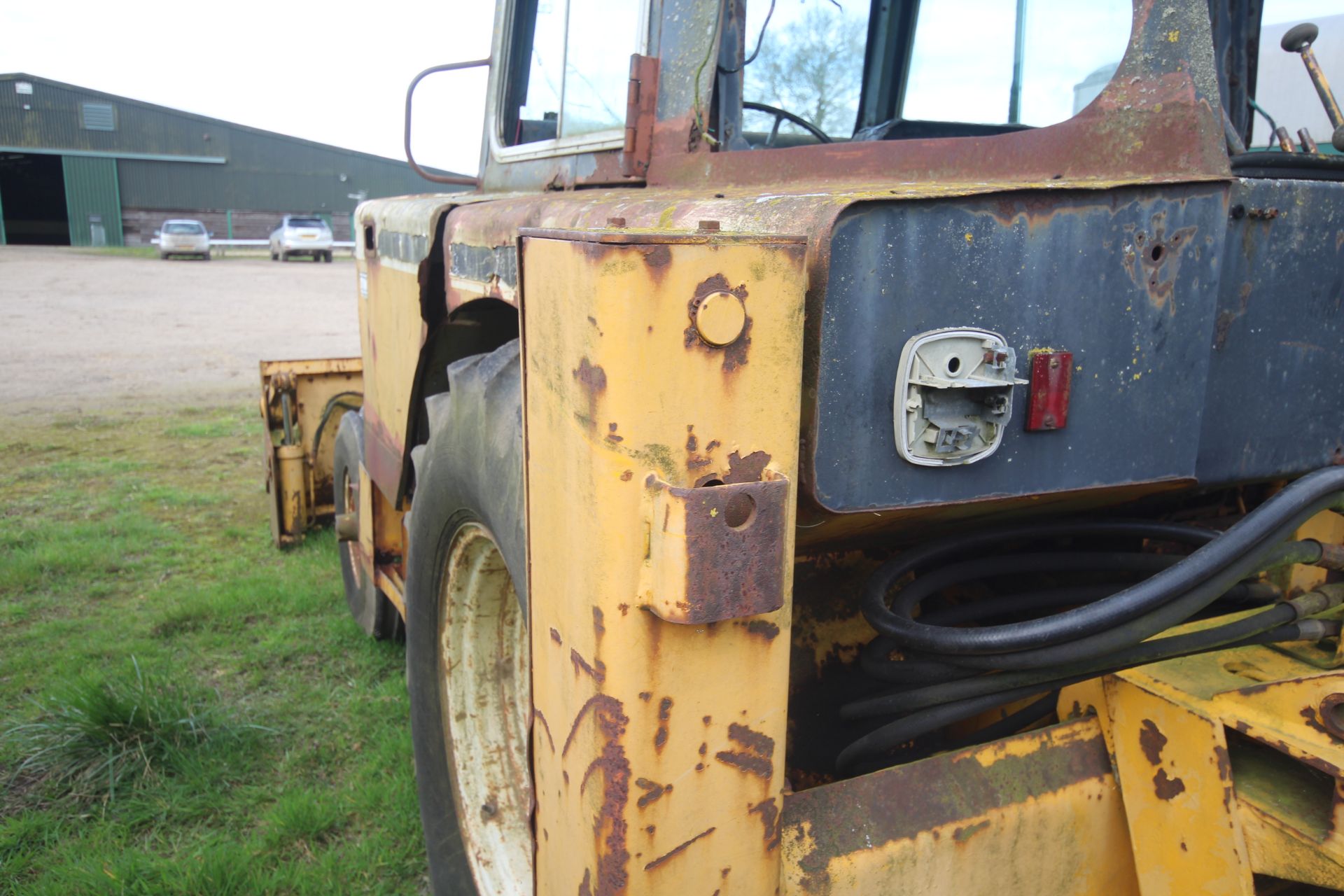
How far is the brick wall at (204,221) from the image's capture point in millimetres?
29656

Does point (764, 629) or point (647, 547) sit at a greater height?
point (647, 547)

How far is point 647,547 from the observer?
3.34ft

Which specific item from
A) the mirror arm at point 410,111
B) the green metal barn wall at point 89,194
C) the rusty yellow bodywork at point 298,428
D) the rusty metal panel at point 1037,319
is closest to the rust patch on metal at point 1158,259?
the rusty metal panel at point 1037,319

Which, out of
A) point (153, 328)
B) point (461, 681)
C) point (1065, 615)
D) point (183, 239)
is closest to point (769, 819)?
point (1065, 615)

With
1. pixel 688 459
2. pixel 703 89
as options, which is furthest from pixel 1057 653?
pixel 703 89

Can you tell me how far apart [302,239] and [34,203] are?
14.3m

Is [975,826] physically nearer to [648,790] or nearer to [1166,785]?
[1166,785]

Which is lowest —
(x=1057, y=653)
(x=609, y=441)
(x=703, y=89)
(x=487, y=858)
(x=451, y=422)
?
(x=487, y=858)

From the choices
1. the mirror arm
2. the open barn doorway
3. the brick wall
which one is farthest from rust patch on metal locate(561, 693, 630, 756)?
the open barn doorway

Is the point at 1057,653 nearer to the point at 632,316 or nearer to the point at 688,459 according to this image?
the point at 688,459

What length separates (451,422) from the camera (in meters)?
1.76

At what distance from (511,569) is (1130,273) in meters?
0.88

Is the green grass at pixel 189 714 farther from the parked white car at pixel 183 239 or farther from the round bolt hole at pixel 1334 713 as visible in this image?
the parked white car at pixel 183 239

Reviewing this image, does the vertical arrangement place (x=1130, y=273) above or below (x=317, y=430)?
above
